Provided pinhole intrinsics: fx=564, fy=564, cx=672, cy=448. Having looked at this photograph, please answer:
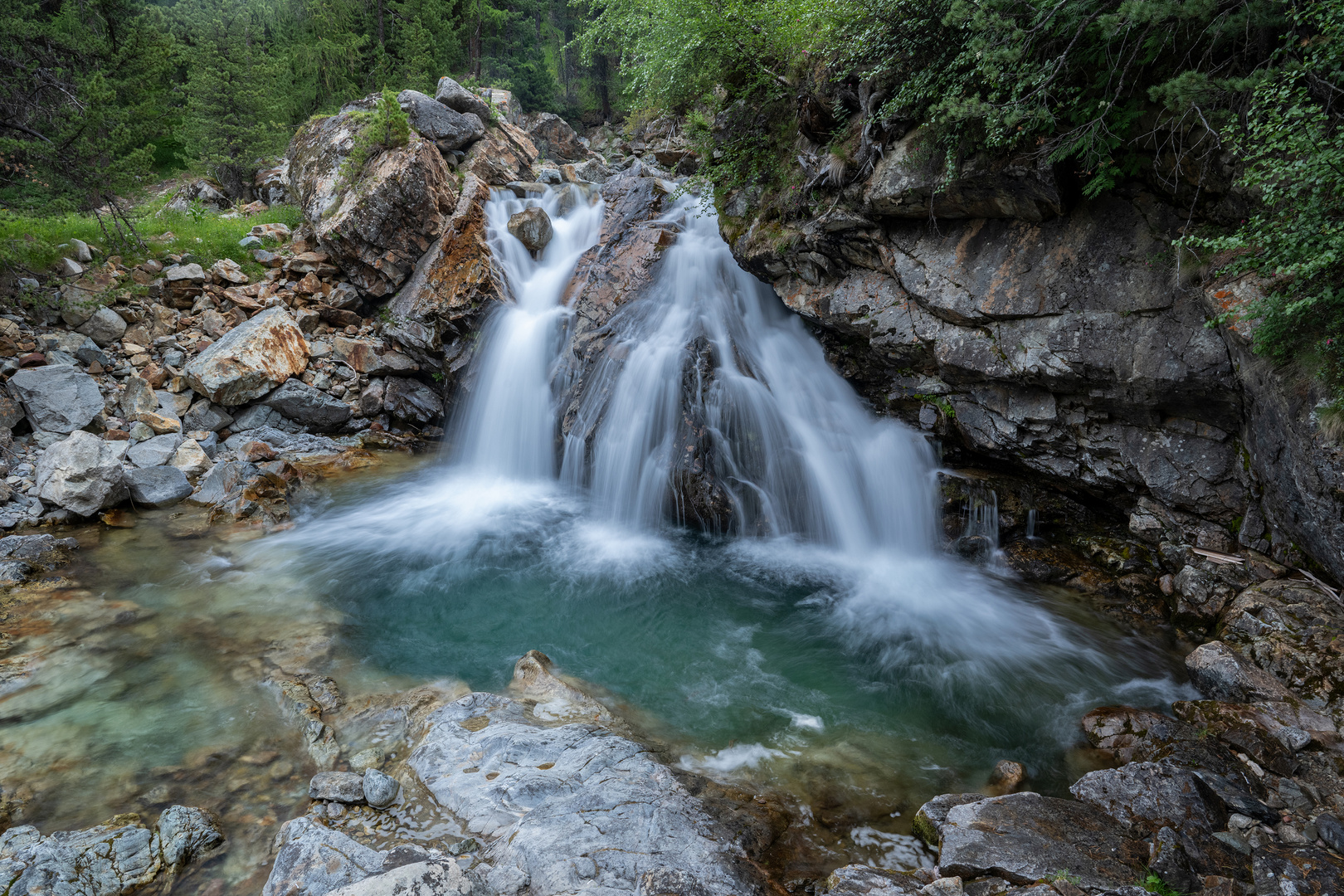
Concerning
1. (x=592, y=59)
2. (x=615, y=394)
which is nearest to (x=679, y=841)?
(x=615, y=394)

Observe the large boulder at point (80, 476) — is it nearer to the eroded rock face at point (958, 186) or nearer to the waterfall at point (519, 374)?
the waterfall at point (519, 374)

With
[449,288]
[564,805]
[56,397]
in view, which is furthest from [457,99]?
[564,805]

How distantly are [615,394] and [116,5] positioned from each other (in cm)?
2560

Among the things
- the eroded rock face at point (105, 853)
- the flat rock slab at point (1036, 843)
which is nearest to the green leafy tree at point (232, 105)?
the eroded rock face at point (105, 853)

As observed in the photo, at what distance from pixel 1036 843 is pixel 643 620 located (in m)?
4.66

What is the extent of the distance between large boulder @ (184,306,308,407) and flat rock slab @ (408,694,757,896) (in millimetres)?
10362

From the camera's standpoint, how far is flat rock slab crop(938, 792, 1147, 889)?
337cm

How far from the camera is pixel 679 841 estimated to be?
12.3 feet

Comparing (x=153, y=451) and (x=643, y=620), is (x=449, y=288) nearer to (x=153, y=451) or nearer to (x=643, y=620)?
(x=153, y=451)

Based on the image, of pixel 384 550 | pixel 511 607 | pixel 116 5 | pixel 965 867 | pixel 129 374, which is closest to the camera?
pixel 965 867

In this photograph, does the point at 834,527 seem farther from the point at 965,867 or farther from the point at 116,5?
the point at 116,5

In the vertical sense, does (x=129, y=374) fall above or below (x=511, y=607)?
above

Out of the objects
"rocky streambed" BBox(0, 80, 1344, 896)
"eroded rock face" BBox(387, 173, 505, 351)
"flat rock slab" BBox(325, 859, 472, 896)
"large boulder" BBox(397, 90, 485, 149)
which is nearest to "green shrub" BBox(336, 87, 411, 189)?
"large boulder" BBox(397, 90, 485, 149)

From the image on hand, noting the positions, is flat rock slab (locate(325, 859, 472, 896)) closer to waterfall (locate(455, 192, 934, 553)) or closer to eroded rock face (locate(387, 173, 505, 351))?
waterfall (locate(455, 192, 934, 553))
